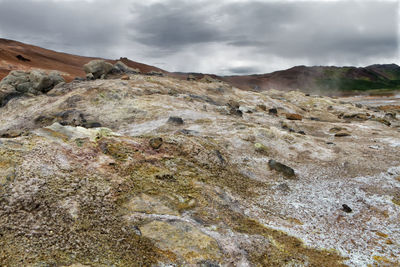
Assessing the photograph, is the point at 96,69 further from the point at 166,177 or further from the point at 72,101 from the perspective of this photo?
the point at 166,177

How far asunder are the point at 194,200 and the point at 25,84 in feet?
143

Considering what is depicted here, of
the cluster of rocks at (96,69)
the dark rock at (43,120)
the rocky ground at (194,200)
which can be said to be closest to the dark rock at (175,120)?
the rocky ground at (194,200)

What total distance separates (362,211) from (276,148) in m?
9.97

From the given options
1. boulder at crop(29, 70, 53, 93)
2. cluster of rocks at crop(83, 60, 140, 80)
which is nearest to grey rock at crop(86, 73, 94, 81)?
cluster of rocks at crop(83, 60, 140, 80)

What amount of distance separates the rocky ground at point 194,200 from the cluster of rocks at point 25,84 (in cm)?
3117

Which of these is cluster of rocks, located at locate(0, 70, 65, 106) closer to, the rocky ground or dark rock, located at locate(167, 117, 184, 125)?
dark rock, located at locate(167, 117, 184, 125)

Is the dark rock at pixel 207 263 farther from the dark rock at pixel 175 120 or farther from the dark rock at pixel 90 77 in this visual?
the dark rock at pixel 90 77

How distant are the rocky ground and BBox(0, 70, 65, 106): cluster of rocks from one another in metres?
31.2

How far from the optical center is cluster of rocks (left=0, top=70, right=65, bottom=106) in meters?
41.6

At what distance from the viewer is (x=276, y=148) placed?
2453cm

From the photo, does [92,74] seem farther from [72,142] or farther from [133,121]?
[72,142]

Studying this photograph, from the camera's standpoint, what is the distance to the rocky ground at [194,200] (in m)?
9.38

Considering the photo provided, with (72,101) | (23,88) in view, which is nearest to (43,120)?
(72,101)

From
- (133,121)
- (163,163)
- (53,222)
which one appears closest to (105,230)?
(53,222)
